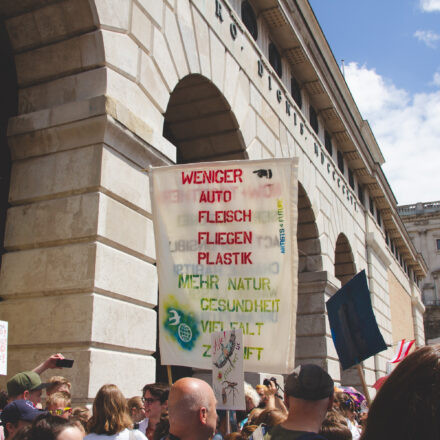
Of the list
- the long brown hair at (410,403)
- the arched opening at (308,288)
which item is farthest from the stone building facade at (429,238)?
the long brown hair at (410,403)

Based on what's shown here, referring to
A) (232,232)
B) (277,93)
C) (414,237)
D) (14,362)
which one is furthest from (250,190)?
(414,237)

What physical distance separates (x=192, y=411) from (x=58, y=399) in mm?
2484

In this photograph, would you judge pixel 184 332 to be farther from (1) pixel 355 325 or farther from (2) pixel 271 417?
(1) pixel 355 325

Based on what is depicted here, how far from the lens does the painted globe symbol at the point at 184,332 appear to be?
4.76m

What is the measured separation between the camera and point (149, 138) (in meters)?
7.05

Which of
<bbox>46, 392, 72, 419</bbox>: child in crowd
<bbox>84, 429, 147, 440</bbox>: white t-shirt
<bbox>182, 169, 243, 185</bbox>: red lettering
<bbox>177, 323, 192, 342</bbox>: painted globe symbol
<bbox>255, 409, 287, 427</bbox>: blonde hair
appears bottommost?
<bbox>84, 429, 147, 440</bbox>: white t-shirt

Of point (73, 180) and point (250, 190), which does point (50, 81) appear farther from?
point (250, 190)

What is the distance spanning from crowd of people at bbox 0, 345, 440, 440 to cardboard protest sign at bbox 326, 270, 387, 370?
0.57 m

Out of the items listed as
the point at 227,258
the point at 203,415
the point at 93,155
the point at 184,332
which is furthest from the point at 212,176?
the point at 203,415

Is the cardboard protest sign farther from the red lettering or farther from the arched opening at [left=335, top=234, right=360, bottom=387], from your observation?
the arched opening at [left=335, top=234, right=360, bottom=387]

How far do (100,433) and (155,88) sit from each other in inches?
192

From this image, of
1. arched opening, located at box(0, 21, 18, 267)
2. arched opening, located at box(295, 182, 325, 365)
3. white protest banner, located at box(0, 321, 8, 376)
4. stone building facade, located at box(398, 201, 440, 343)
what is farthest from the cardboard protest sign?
stone building facade, located at box(398, 201, 440, 343)

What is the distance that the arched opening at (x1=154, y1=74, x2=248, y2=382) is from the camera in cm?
998

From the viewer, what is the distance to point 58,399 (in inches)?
187
